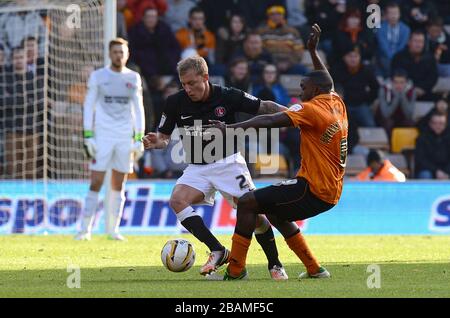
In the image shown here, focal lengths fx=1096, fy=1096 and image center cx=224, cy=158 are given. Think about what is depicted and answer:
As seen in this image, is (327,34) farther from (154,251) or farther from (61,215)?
(154,251)

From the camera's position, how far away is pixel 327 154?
8992 mm

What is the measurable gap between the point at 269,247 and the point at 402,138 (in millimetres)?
10642

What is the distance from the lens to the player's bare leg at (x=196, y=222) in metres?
9.48

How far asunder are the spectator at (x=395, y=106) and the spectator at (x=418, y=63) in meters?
0.31

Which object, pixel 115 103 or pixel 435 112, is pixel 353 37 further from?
pixel 115 103

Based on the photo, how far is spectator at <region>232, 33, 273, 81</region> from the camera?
19.3 meters

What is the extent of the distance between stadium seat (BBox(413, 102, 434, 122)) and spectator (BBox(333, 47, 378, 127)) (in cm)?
102

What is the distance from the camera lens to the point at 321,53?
20.3 meters

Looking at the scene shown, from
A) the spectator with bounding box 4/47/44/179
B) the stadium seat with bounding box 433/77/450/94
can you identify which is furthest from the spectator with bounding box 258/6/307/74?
the spectator with bounding box 4/47/44/179

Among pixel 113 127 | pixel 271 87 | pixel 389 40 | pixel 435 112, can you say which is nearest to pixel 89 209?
→ pixel 113 127

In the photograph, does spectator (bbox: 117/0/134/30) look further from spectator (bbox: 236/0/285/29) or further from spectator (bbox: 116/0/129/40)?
spectator (bbox: 236/0/285/29)

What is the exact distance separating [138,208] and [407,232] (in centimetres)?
399
